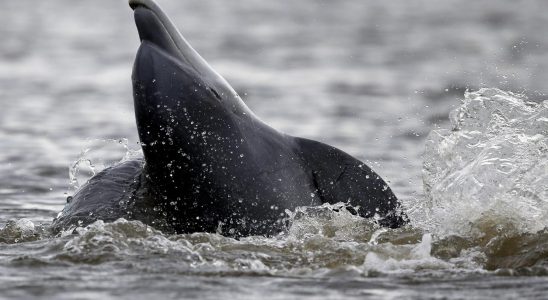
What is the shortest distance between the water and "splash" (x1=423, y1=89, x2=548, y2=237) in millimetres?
12

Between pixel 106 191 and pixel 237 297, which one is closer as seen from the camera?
pixel 237 297

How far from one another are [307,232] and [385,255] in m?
0.46

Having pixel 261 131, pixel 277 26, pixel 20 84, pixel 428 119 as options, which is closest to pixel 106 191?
pixel 261 131

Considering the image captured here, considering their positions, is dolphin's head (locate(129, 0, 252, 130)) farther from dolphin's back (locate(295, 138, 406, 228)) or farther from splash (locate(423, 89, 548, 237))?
splash (locate(423, 89, 548, 237))

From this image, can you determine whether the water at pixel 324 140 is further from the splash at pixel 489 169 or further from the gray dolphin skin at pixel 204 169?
the gray dolphin skin at pixel 204 169

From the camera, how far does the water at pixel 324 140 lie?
601cm

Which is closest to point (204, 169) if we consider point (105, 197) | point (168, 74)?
point (168, 74)

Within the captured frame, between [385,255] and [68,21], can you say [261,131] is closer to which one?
[385,255]

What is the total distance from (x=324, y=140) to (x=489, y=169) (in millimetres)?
5508

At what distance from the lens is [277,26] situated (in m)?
25.2

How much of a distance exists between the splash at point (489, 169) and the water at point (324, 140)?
0.01 meters

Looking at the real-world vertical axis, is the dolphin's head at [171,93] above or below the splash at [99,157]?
below

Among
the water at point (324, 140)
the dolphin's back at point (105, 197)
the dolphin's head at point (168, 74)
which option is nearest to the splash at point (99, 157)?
the water at point (324, 140)

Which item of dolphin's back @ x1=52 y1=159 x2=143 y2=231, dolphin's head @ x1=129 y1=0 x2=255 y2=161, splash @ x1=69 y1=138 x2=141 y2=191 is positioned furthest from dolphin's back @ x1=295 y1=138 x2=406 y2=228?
splash @ x1=69 y1=138 x2=141 y2=191
